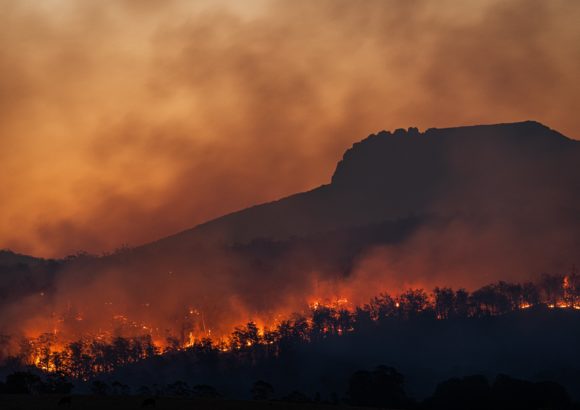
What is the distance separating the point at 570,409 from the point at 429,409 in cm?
3068

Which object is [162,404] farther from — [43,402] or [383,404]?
[383,404]

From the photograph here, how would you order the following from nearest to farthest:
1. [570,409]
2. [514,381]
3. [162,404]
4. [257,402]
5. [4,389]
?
[162,404], [257,402], [570,409], [4,389], [514,381]

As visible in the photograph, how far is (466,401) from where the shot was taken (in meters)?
177

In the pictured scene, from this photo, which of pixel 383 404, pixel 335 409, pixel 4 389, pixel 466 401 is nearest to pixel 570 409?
pixel 466 401

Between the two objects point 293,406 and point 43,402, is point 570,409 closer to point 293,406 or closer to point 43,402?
point 293,406

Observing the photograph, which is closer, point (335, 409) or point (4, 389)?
point (335, 409)

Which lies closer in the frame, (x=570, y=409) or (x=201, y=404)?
(x=201, y=404)

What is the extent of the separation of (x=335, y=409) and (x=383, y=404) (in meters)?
83.1

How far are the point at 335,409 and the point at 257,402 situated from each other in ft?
38.7

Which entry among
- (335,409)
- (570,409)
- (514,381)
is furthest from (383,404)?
(335,409)

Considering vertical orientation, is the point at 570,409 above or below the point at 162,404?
below

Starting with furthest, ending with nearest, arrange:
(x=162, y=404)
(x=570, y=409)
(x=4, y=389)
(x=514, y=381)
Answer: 1. (x=514, y=381)
2. (x=4, y=389)
3. (x=570, y=409)
4. (x=162, y=404)

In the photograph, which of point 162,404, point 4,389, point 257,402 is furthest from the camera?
point 4,389

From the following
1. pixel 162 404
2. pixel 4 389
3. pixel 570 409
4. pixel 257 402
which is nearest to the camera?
pixel 162 404
